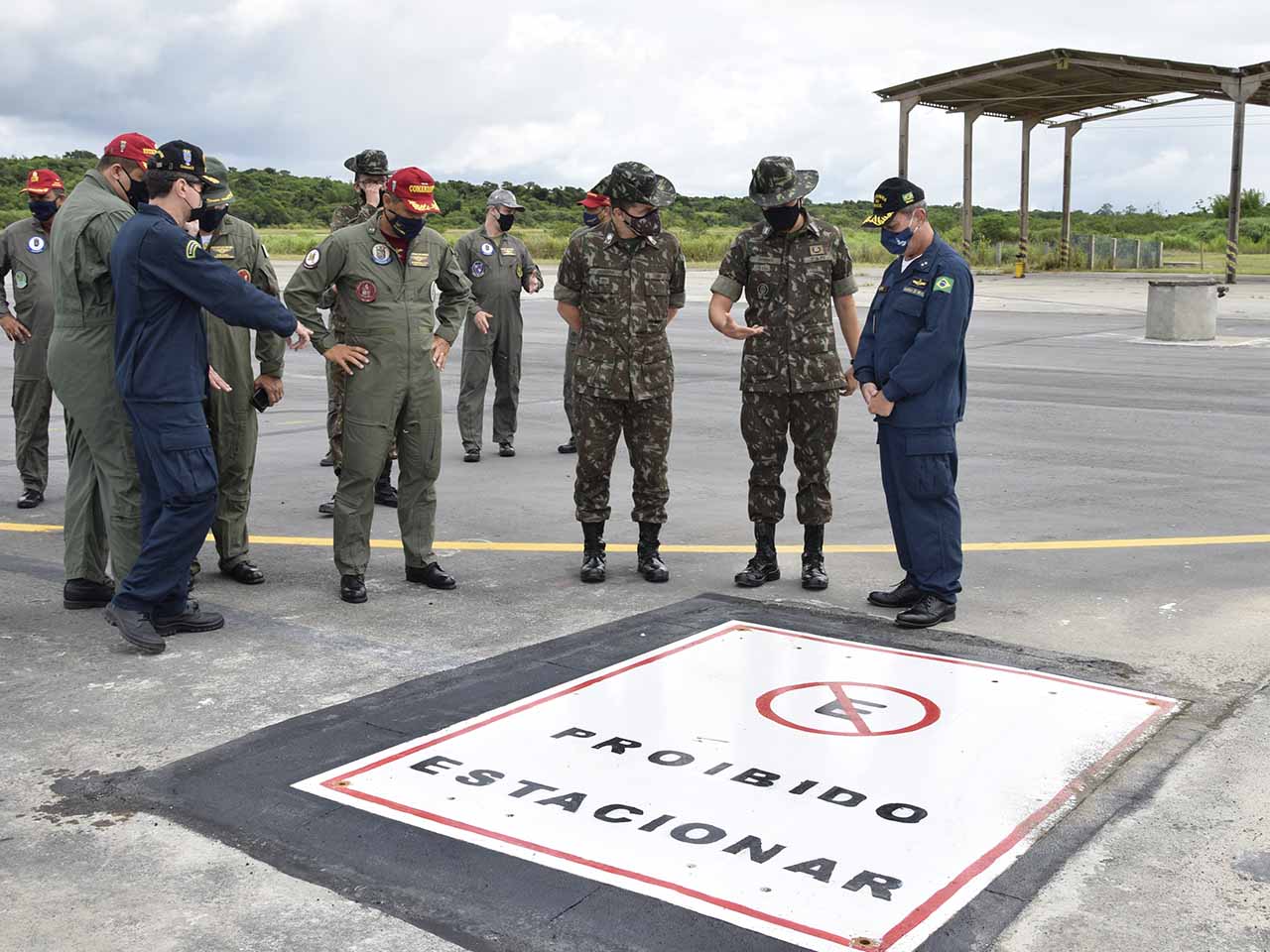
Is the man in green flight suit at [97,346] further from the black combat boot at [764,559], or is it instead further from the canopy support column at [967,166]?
the canopy support column at [967,166]

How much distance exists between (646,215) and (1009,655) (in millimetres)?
2672

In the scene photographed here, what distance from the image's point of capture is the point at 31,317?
854 centimetres

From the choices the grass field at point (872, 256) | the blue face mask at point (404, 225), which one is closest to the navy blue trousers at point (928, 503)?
the blue face mask at point (404, 225)

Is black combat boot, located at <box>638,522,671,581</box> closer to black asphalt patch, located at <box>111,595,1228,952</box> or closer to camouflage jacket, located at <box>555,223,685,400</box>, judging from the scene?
camouflage jacket, located at <box>555,223,685,400</box>

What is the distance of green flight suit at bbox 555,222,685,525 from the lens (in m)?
6.75

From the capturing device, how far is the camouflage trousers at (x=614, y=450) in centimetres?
683

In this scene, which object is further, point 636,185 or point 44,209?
point 44,209

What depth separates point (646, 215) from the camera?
21.7 ft

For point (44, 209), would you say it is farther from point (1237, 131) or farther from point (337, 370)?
point (1237, 131)

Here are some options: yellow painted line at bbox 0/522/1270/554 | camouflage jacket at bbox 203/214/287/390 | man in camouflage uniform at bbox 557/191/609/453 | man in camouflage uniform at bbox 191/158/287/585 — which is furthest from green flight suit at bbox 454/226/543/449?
man in camouflage uniform at bbox 191/158/287/585

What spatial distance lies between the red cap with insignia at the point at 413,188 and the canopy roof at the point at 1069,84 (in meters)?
32.9

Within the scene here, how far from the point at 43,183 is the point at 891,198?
5.45 metres

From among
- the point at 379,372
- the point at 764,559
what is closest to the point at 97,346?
the point at 379,372

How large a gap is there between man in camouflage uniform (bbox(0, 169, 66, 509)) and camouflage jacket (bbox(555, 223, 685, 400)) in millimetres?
3718
